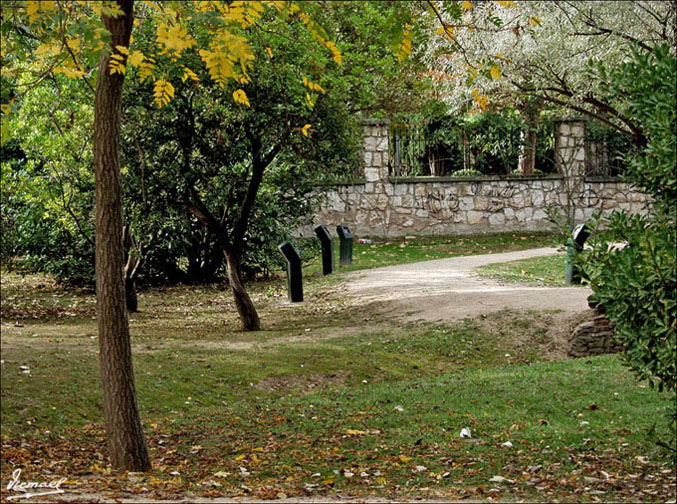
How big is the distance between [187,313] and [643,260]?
9823mm

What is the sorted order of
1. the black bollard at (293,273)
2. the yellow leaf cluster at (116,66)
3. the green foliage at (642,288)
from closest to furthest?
the green foliage at (642,288), the yellow leaf cluster at (116,66), the black bollard at (293,273)

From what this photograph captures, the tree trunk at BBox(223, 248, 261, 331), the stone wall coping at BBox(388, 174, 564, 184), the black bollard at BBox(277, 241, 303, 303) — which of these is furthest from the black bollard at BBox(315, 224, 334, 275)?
the stone wall coping at BBox(388, 174, 564, 184)

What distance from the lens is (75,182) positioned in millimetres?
12305

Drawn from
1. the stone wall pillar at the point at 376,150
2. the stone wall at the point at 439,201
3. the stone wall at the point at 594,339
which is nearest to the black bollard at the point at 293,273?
the stone wall at the point at 594,339

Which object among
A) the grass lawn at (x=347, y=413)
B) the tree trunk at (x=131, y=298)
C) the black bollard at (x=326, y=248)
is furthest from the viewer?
the black bollard at (x=326, y=248)

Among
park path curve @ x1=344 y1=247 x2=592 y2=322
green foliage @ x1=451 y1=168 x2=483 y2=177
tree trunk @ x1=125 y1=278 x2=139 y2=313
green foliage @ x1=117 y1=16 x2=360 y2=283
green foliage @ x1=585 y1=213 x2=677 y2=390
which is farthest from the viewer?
green foliage @ x1=451 y1=168 x2=483 y2=177

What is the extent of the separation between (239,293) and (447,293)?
3.48 m

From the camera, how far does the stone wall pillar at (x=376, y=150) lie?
22.5 m

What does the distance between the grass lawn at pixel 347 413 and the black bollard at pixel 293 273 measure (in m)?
1.84

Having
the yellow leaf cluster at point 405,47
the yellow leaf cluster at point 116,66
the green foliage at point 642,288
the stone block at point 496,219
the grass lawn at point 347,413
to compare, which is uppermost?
the yellow leaf cluster at point 405,47

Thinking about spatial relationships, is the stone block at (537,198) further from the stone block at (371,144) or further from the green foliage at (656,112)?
the green foliage at (656,112)

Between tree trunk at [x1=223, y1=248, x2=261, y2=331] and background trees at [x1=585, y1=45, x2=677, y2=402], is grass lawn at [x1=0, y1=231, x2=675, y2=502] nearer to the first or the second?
tree trunk at [x1=223, y1=248, x2=261, y2=331]

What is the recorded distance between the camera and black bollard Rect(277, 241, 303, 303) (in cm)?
1379

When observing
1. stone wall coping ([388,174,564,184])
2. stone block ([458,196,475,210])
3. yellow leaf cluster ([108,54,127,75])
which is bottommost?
stone block ([458,196,475,210])
